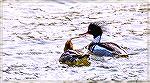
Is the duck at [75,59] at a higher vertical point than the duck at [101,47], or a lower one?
lower

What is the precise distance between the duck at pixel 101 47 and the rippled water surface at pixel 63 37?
35mm

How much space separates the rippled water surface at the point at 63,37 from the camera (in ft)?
8.96

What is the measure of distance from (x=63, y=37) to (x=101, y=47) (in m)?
0.28

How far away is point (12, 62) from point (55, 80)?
330 millimetres

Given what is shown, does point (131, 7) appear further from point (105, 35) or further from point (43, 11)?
point (43, 11)

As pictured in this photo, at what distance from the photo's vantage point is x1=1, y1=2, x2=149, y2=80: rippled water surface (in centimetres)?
273

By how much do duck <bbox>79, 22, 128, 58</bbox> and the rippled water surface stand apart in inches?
1.4

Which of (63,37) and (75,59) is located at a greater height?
(63,37)

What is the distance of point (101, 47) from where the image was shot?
2766 millimetres

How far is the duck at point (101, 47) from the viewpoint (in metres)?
2.75

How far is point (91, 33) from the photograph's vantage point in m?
2.81

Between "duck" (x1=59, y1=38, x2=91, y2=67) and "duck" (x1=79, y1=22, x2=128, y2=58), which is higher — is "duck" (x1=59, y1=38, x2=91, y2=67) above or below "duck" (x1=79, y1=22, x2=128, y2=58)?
below

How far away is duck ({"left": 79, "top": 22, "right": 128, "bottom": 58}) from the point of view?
275 cm

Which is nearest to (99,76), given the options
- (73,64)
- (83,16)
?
(73,64)
